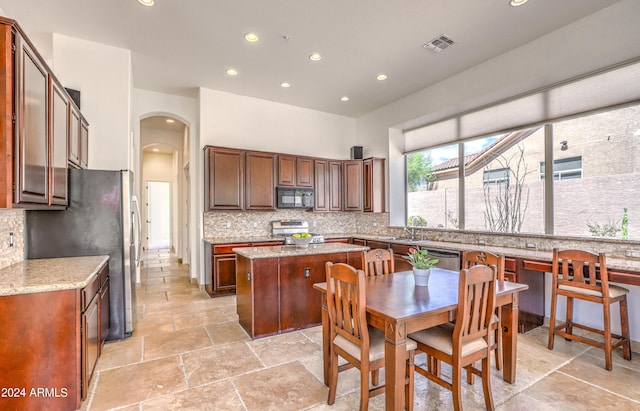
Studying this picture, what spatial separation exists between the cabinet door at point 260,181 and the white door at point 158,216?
751cm

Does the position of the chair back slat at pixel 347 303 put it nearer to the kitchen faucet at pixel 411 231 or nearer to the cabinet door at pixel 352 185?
the kitchen faucet at pixel 411 231

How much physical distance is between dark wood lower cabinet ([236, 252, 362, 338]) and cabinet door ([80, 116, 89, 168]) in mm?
2104

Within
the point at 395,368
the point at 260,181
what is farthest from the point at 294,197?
the point at 395,368

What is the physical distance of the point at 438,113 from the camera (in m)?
5.01

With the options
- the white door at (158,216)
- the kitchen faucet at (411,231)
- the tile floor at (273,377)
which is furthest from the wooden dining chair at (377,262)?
the white door at (158,216)

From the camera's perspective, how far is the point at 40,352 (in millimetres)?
1899

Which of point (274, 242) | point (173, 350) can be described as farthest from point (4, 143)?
point (274, 242)

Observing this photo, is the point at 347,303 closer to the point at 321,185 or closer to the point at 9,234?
the point at 9,234

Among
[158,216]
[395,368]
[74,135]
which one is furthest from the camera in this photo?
[158,216]

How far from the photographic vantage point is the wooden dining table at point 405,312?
172 centimetres

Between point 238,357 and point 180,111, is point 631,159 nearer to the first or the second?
point 238,357

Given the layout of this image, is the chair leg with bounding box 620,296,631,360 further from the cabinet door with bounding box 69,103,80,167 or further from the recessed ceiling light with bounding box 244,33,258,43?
the cabinet door with bounding box 69,103,80,167

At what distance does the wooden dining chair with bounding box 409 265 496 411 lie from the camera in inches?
72.6

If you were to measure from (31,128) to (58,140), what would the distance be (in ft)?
1.97
